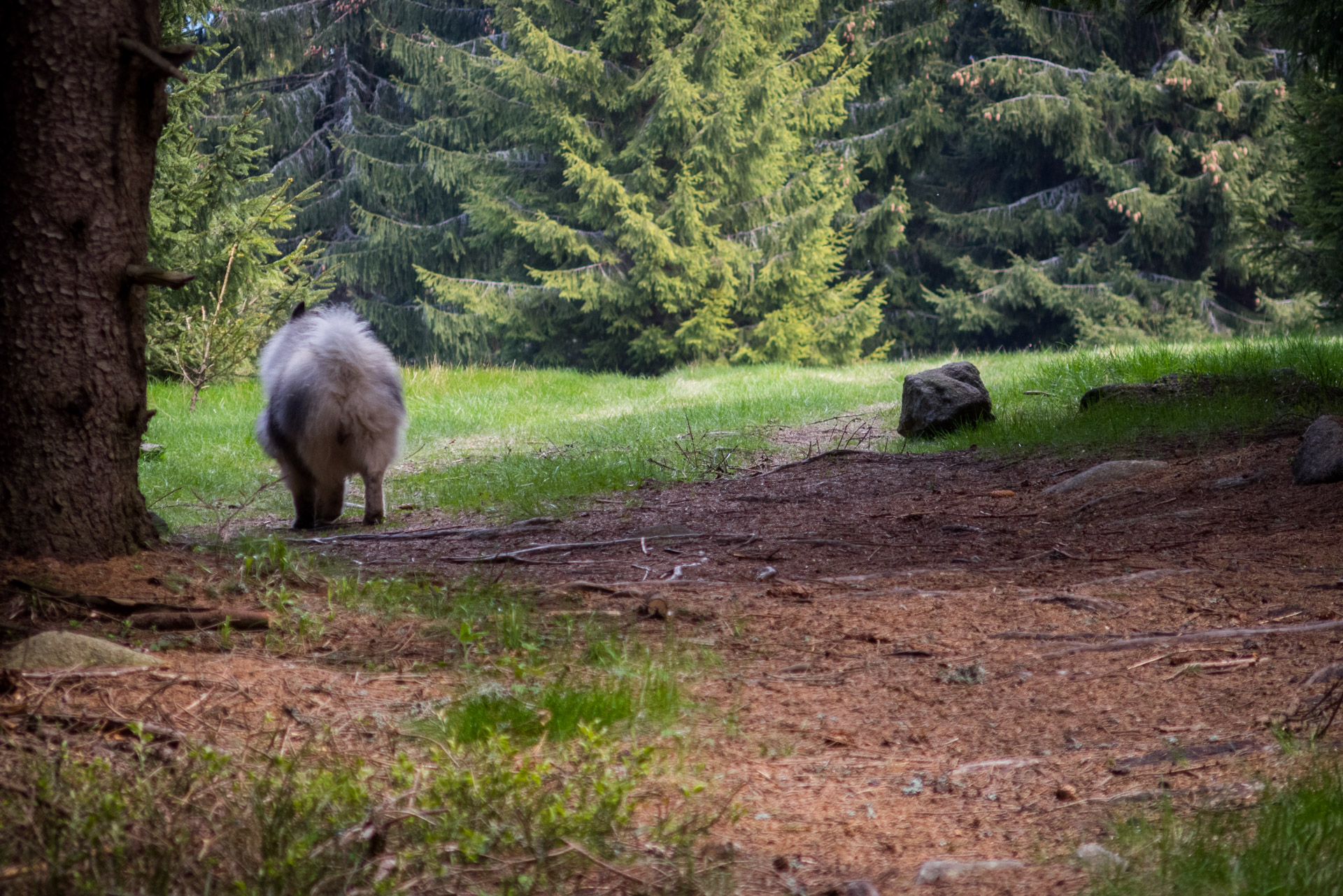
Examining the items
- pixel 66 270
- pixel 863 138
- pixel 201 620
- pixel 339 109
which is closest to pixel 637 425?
pixel 66 270

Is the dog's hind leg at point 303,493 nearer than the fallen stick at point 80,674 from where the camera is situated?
No

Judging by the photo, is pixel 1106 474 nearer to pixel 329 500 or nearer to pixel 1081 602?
pixel 1081 602

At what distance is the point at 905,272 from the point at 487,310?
1293 cm

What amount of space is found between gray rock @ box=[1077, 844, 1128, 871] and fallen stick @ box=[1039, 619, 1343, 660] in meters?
1.41

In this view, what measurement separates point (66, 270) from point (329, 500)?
11.1 feet

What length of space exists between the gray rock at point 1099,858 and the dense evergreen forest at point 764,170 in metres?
21.1

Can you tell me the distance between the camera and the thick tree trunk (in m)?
3.59

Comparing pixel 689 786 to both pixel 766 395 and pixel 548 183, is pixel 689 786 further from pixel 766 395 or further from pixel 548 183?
pixel 548 183

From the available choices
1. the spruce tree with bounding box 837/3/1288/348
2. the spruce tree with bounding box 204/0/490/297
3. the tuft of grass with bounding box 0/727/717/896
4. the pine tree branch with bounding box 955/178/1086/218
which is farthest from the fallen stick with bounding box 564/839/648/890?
the pine tree branch with bounding box 955/178/1086/218

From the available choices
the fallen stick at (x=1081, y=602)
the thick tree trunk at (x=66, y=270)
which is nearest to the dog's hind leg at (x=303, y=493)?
the thick tree trunk at (x=66, y=270)

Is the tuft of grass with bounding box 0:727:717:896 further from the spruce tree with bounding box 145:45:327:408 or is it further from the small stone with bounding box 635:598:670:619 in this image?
the spruce tree with bounding box 145:45:327:408

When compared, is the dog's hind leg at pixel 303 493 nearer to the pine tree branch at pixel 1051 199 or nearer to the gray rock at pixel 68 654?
the gray rock at pixel 68 654

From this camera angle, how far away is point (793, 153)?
26250 millimetres

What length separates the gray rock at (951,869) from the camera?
2.07 m
